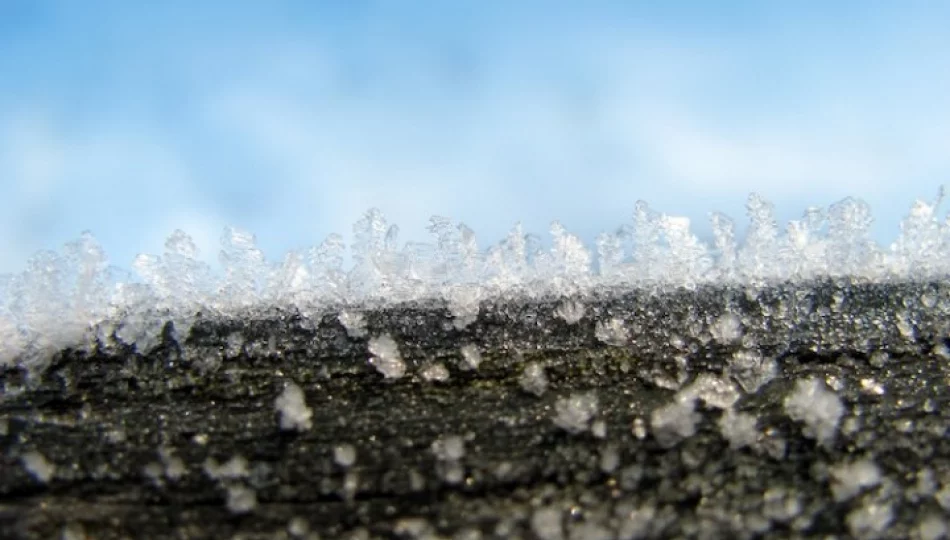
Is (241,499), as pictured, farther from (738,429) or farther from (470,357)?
(738,429)

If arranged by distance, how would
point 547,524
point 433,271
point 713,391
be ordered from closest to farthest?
point 547,524
point 713,391
point 433,271

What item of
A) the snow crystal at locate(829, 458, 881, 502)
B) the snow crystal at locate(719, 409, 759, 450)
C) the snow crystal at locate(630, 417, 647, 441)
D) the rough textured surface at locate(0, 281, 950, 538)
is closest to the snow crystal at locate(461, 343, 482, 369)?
the rough textured surface at locate(0, 281, 950, 538)

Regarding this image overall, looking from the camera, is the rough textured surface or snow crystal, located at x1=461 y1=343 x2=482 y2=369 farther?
snow crystal, located at x1=461 y1=343 x2=482 y2=369

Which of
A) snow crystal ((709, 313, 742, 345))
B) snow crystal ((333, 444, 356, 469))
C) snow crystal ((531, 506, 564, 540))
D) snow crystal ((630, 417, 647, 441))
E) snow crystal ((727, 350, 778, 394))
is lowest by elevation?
snow crystal ((531, 506, 564, 540))

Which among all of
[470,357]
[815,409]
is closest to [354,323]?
[470,357]

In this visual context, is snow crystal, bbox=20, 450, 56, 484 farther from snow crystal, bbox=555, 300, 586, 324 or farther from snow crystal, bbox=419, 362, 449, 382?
snow crystal, bbox=555, 300, 586, 324

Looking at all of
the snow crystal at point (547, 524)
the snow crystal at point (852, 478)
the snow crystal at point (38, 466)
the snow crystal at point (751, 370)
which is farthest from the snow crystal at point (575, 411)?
the snow crystal at point (38, 466)

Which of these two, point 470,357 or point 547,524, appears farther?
point 470,357

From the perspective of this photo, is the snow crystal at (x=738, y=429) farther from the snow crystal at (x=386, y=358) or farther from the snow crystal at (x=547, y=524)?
the snow crystal at (x=386, y=358)
